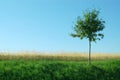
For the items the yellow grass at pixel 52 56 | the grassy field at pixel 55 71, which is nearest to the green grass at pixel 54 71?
the grassy field at pixel 55 71

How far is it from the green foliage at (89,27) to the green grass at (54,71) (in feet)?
15.0

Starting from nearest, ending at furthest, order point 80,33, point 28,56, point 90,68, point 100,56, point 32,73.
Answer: point 32,73
point 90,68
point 80,33
point 28,56
point 100,56

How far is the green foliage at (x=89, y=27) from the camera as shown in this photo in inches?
1367

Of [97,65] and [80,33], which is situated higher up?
[80,33]

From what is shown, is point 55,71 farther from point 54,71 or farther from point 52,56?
point 52,56

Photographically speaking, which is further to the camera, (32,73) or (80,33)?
(80,33)

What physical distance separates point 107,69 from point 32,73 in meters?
8.10

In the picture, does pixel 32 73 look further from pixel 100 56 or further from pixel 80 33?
pixel 100 56

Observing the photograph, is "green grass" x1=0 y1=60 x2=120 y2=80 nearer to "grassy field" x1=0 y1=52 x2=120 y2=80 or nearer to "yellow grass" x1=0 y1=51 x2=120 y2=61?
"grassy field" x1=0 y1=52 x2=120 y2=80

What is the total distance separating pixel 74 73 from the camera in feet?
89.3

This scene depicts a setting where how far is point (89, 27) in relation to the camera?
34.8 m

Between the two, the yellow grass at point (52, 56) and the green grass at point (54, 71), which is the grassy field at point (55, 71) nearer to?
the green grass at point (54, 71)

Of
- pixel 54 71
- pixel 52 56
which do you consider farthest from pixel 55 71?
pixel 52 56

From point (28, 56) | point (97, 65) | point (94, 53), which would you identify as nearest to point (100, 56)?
point (94, 53)
